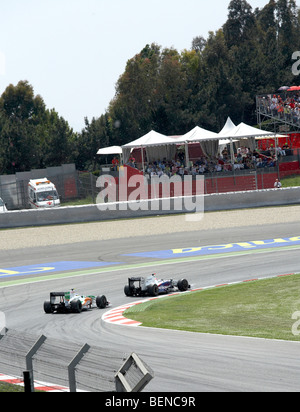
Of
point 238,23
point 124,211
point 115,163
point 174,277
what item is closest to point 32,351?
point 174,277

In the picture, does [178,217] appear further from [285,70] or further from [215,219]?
[285,70]

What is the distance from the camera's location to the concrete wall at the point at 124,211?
33.8m

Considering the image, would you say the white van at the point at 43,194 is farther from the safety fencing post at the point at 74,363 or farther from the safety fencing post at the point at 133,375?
the safety fencing post at the point at 133,375

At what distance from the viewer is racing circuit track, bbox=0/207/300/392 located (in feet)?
29.7

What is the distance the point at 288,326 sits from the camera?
12344 millimetres

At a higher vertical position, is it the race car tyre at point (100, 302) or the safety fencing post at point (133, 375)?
the safety fencing post at point (133, 375)

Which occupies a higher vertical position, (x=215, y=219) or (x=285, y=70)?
(x=285, y=70)

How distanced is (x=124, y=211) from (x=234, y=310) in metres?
19.8

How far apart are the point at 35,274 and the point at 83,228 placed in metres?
9.11

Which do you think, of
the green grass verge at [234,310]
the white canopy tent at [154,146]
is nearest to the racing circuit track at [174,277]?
the green grass verge at [234,310]

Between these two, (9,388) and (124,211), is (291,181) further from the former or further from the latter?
(9,388)

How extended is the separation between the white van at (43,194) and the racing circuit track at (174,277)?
9.93 metres
